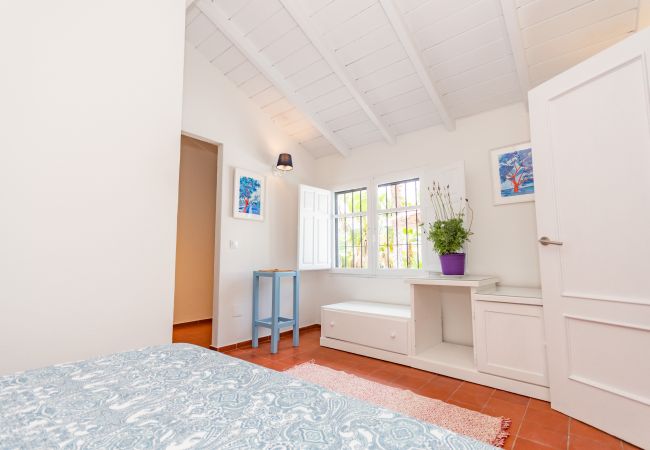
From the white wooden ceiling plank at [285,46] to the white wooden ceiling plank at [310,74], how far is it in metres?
0.22

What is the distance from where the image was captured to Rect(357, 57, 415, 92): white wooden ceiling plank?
→ 299 cm

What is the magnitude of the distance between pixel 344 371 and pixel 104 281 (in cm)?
195

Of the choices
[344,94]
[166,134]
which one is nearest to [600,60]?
[344,94]

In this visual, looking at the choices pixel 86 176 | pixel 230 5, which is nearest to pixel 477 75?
pixel 230 5

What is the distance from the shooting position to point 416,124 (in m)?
3.62

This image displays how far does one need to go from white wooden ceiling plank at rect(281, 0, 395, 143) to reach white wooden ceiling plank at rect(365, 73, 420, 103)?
0.33ft

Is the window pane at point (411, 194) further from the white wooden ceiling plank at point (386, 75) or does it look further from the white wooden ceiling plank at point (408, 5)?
the white wooden ceiling plank at point (408, 5)

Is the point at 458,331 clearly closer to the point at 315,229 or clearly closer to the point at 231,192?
the point at 315,229

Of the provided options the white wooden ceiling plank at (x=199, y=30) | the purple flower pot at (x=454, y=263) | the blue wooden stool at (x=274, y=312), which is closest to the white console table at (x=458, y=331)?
the purple flower pot at (x=454, y=263)

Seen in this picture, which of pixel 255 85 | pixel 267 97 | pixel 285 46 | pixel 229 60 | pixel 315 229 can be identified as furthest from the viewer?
pixel 315 229

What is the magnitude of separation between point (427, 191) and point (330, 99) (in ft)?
4.82

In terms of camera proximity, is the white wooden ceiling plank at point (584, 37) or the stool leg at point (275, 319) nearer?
the white wooden ceiling plank at point (584, 37)

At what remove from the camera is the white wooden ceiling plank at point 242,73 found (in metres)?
3.48

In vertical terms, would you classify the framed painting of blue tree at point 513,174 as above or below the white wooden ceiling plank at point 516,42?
below
